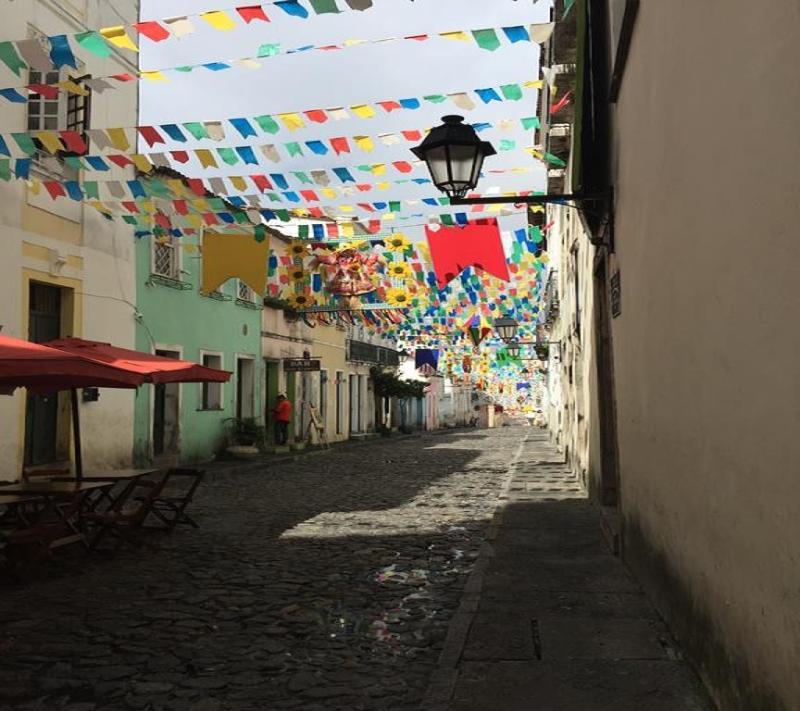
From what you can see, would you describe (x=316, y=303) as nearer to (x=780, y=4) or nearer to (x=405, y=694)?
(x=405, y=694)

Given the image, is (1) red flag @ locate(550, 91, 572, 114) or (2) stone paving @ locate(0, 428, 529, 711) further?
(1) red flag @ locate(550, 91, 572, 114)

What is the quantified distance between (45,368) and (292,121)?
375cm

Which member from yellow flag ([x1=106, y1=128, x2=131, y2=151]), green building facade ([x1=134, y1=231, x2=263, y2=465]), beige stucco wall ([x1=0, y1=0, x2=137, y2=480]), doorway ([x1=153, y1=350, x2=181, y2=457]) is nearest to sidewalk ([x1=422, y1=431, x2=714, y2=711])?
yellow flag ([x1=106, y1=128, x2=131, y2=151])

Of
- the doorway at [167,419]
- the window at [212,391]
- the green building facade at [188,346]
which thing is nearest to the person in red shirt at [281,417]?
the green building facade at [188,346]

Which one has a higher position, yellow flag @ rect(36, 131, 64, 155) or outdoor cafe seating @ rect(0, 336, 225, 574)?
yellow flag @ rect(36, 131, 64, 155)

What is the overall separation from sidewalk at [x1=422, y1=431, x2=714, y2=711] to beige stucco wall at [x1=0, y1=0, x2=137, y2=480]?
8367 mm

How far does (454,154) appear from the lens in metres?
6.98

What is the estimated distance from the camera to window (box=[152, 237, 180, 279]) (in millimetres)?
16562

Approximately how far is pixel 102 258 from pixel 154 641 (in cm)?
1100

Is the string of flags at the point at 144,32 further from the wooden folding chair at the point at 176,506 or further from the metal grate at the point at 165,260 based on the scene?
the metal grate at the point at 165,260

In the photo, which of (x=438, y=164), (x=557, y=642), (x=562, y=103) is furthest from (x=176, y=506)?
(x=562, y=103)

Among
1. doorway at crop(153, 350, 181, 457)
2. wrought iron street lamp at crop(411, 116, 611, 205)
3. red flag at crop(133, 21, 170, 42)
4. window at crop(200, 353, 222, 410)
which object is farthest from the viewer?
window at crop(200, 353, 222, 410)

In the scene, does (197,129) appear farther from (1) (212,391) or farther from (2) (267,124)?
(1) (212,391)

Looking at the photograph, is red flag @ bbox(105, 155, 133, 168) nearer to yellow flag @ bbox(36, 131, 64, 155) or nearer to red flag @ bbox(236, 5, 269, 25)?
yellow flag @ bbox(36, 131, 64, 155)
